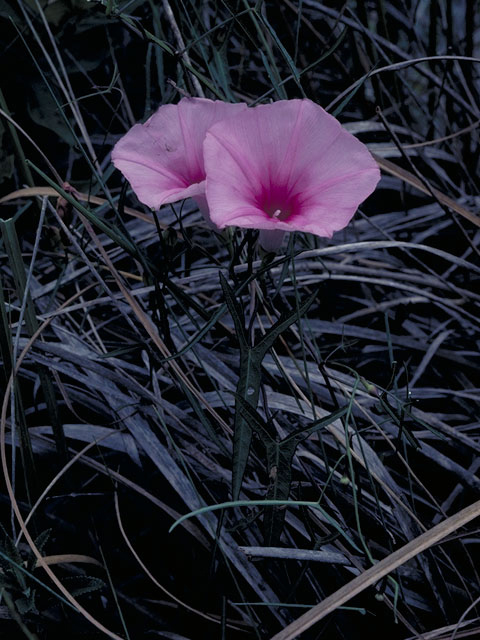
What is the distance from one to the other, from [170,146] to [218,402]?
427 mm

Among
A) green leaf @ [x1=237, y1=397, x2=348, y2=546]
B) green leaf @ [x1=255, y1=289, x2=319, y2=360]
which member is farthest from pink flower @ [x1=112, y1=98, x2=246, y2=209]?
green leaf @ [x1=237, y1=397, x2=348, y2=546]

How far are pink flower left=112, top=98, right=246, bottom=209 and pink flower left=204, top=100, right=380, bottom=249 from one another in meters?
0.06

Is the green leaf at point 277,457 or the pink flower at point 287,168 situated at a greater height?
the pink flower at point 287,168

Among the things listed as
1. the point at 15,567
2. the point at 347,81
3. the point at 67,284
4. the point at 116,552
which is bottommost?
the point at 116,552

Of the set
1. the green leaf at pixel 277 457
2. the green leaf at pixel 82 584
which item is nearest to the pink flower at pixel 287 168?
the green leaf at pixel 277 457

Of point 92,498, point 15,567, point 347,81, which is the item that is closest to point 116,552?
point 92,498

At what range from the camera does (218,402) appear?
1.01 meters

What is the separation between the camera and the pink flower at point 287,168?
67 cm

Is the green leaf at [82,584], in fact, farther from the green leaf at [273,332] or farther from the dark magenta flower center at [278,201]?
the dark magenta flower center at [278,201]

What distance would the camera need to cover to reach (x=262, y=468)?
2.93 feet

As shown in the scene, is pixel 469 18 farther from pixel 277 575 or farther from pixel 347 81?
pixel 277 575

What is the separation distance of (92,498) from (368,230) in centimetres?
82

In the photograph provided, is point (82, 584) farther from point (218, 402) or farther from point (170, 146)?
point (170, 146)

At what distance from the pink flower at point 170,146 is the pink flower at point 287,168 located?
0.18 ft
